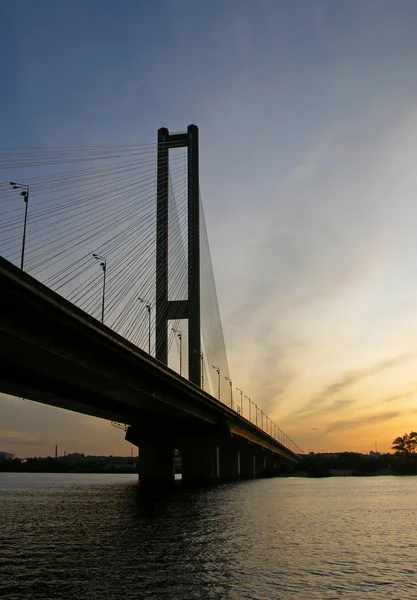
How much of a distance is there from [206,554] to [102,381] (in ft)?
70.8

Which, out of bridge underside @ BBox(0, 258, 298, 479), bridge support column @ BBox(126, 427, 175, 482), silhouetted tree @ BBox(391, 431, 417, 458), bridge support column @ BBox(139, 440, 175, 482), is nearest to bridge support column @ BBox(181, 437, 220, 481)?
bridge underside @ BBox(0, 258, 298, 479)

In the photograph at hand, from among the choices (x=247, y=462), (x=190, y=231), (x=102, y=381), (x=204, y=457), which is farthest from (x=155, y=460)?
(x=102, y=381)

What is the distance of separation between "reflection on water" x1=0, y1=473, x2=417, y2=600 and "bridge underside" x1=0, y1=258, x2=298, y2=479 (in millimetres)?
8567

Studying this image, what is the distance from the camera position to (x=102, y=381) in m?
42.0

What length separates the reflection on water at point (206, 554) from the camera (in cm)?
1658

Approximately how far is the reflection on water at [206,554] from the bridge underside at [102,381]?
8567 millimetres

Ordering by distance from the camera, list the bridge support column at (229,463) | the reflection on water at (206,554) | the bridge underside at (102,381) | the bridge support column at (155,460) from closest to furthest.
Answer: the reflection on water at (206,554), the bridge underside at (102,381), the bridge support column at (155,460), the bridge support column at (229,463)

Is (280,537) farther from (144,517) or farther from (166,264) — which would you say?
(166,264)

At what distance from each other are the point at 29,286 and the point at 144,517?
54.2 feet

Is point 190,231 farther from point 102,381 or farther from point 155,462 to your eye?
point 155,462

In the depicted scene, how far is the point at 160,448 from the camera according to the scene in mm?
84938

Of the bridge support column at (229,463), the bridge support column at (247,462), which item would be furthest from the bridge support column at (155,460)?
the bridge support column at (247,462)

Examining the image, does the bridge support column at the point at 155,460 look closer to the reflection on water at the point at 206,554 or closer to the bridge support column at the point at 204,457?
the bridge support column at the point at 204,457

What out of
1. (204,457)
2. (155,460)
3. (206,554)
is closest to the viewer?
(206,554)
